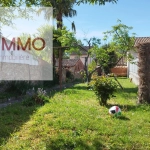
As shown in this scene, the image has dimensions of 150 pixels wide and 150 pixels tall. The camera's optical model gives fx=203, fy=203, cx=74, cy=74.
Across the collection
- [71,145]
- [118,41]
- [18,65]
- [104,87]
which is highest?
[118,41]

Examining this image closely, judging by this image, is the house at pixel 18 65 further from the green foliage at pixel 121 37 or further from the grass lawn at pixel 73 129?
the grass lawn at pixel 73 129

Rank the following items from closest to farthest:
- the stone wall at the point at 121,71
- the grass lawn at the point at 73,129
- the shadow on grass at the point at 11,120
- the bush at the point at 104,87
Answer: the grass lawn at the point at 73,129 < the shadow on grass at the point at 11,120 < the bush at the point at 104,87 < the stone wall at the point at 121,71

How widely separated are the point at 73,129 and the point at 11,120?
229 cm

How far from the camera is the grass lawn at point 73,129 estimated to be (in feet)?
15.1

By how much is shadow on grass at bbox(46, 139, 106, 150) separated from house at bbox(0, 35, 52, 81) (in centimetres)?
1128

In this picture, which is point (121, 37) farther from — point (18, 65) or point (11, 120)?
point (11, 120)

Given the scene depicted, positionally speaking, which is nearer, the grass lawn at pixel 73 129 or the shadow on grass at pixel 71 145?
the shadow on grass at pixel 71 145

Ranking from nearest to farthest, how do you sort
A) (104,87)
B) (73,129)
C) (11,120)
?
(73,129), (11,120), (104,87)

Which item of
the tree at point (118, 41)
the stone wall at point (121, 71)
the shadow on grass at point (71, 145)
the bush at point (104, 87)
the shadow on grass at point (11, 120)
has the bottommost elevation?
the shadow on grass at point (71, 145)

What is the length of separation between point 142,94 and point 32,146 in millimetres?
6047

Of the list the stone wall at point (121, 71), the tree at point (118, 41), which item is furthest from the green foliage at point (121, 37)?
the stone wall at point (121, 71)

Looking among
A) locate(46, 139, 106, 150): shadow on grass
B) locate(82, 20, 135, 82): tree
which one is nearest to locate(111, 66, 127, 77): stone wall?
locate(82, 20, 135, 82): tree

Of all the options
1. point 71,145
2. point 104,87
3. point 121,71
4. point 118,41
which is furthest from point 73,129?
point 121,71

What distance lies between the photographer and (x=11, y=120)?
6672 mm
